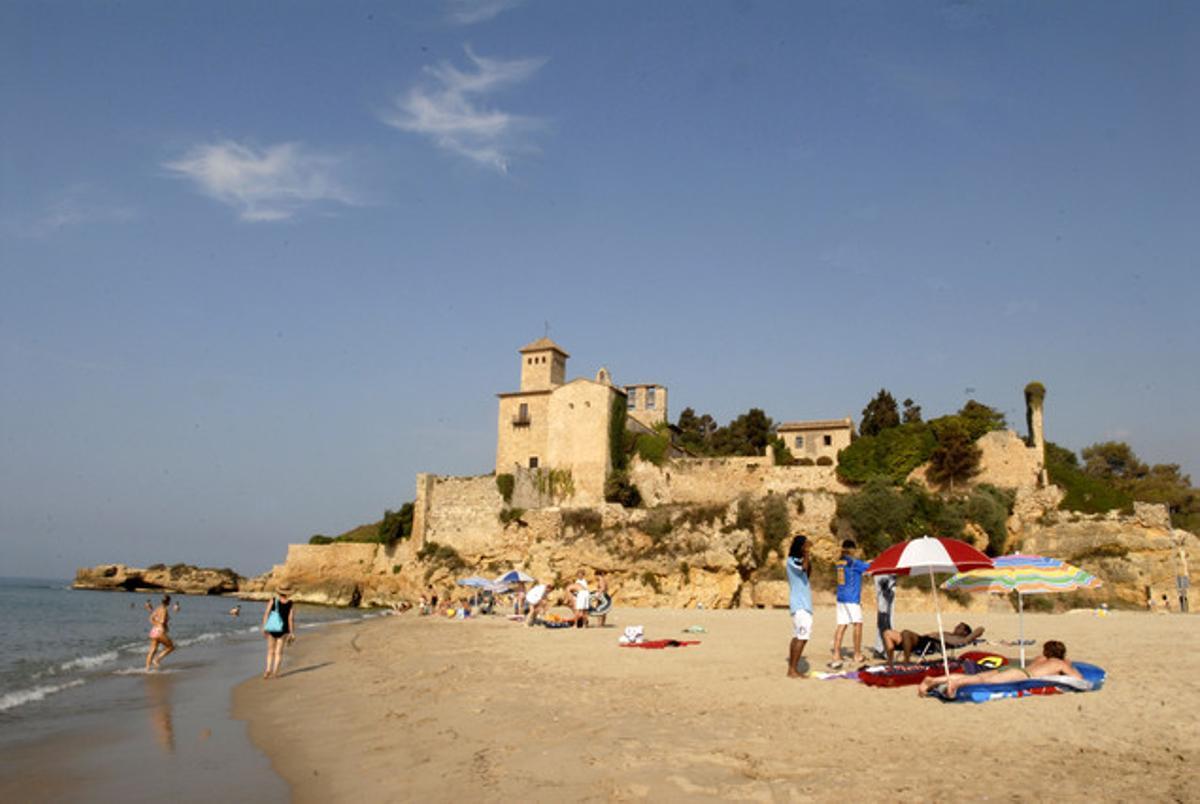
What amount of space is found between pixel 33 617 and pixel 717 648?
3178 cm

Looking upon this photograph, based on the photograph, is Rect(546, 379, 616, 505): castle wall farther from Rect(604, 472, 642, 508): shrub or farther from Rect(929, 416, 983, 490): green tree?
Rect(929, 416, 983, 490): green tree

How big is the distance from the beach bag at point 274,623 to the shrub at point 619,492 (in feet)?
87.0

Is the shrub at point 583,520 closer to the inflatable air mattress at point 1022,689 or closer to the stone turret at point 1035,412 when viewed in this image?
the stone turret at point 1035,412

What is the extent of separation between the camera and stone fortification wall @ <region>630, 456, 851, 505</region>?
127ft

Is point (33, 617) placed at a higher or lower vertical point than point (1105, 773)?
lower

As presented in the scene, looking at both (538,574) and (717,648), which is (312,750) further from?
(538,574)

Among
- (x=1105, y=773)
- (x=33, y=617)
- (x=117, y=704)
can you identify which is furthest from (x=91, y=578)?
(x=1105, y=773)

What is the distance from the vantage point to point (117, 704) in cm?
1069

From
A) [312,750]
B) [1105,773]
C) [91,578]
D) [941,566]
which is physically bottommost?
[91,578]

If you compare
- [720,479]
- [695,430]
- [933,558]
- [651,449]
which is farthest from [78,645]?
[695,430]

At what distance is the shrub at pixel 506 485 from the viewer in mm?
40562

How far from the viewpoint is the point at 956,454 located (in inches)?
1417

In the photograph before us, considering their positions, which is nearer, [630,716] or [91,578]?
[630,716]

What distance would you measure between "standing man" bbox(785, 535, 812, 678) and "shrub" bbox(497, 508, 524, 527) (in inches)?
1172
